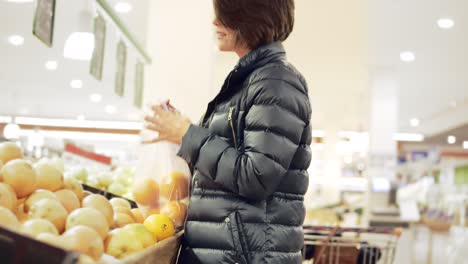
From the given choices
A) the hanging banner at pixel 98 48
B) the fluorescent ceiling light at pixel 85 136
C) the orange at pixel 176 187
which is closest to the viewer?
the orange at pixel 176 187

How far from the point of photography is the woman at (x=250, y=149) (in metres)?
1.67

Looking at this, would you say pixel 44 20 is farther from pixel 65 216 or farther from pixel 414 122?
pixel 414 122

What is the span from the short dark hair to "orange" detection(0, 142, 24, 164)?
71 cm

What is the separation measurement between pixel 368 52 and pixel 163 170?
831 centimetres

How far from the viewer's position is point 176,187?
2059 millimetres

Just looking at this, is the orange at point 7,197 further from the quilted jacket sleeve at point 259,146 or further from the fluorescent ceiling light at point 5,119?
the fluorescent ceiling light at point 5,119

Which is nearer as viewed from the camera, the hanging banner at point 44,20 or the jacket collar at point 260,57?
the jacket collar at point 260,57

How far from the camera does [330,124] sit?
58.4 feet

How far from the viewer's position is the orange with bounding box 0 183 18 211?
1448mm

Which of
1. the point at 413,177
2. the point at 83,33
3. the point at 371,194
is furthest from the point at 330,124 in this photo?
the point at 83,33

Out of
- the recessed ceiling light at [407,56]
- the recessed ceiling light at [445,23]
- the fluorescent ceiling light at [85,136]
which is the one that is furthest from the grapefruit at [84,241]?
the fluorescent ceiling light at [85,136]

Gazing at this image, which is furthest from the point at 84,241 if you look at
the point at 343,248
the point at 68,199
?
the point at 343,248

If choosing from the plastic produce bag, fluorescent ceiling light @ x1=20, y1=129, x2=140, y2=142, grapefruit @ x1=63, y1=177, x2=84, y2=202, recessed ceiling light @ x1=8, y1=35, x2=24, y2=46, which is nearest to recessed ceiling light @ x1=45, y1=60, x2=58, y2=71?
recessed ceiling light @ x1=8, y1=35, x2=24, y2=46

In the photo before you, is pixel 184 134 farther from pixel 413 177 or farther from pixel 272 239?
pixel 413 177
